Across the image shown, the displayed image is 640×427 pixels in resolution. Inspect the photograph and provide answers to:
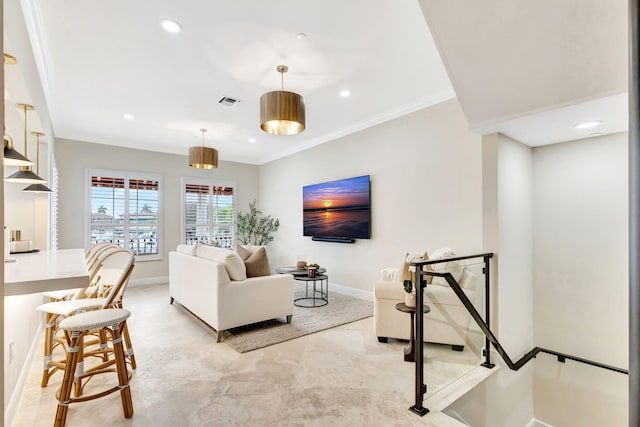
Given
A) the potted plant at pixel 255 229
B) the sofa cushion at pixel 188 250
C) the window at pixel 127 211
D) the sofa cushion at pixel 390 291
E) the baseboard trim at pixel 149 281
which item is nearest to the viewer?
the sofa cushion at pixel 390 291

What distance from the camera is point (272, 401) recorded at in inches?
90.7

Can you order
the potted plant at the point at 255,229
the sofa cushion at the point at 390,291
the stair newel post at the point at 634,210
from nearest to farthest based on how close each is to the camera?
the stair newel post at the point at 634,210 → the sofa cushion at the point at 390,291 → the potted plant at the point at 255,229

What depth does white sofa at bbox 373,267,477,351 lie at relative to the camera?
2521 mm

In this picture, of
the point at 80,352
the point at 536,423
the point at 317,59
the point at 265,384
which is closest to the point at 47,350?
the point at 80,352

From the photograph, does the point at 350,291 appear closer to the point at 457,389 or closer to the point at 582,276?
the point at 457,389

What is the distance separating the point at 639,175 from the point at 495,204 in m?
2.77

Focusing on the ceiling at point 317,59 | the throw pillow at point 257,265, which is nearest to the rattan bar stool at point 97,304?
the throw pillow at point 257,265

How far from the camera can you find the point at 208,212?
Answer: 23.5ft

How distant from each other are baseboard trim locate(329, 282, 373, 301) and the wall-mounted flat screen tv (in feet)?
2.79

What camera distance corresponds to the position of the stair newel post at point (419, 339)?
7.34 feet

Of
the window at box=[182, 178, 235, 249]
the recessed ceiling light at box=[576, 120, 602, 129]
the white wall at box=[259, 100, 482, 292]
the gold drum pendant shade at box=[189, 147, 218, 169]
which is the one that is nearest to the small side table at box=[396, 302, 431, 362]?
the white wall at box=[259, 100, 482, 292]

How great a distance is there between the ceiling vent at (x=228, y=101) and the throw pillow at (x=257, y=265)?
195 cm

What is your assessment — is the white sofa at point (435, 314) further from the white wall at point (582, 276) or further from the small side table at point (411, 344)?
the white wall at point (582, 276)

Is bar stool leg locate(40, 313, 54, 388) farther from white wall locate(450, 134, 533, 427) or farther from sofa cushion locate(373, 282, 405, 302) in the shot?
white wall locate(450, 134, 533, 427)
